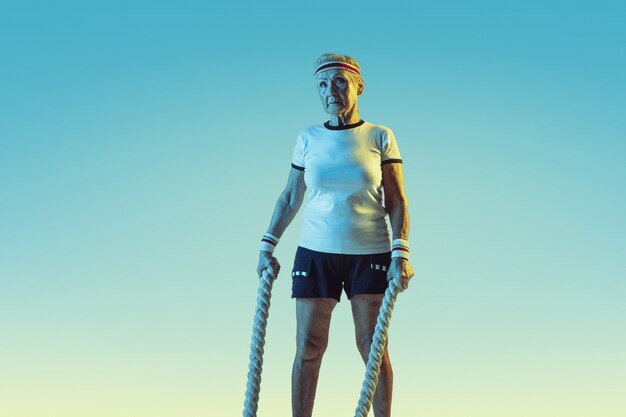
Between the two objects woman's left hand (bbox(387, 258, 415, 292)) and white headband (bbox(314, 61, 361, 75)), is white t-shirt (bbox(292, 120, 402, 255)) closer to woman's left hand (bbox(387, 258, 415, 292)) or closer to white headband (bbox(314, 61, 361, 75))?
woman's left hand (bbox(387, 258, 415, 292))

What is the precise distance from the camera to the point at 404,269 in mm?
4625

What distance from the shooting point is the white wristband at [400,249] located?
183 inches

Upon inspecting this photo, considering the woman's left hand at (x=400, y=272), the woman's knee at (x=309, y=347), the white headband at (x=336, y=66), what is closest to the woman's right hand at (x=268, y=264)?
the woman's knee at (x=309, y=347)

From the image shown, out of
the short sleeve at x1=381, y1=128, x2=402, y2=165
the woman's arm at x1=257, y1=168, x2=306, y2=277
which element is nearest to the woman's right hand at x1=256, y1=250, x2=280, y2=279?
the woman's arm at x1=257, y1=168, x2=306, y2=277

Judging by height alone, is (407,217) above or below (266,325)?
above

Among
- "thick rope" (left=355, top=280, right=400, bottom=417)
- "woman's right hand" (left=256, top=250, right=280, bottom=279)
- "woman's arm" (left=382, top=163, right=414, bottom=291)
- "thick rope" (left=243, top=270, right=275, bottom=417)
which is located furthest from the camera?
"woman's right hand" (left=256, top=250, right=280, bottom=279)

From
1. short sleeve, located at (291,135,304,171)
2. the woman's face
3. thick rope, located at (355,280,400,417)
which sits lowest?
thick rope, located at (355,280,400,417)

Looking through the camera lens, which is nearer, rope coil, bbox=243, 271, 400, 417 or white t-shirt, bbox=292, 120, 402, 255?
rope coil, bbox=243, 271, 400, 417

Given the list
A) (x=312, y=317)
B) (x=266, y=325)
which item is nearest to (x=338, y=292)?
(x=312, y=317)

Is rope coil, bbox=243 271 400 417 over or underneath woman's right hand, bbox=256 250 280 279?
underneath

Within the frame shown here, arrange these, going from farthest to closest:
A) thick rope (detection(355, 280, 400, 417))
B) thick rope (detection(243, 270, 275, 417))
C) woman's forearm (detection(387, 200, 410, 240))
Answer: thick rope (detection(243, 270, 275, 417)), woman's forearm (detection(387, 200, 410, 240)), thick rope (detection(355, 280, 400, 417))

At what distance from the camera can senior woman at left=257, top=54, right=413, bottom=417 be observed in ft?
15.4

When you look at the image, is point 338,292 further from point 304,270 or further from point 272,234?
point 272,234

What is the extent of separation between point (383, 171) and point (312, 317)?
99cm
